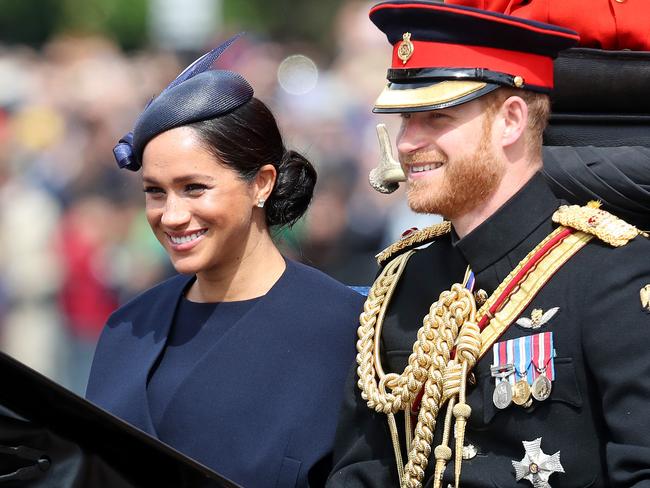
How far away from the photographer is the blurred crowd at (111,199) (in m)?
7.70

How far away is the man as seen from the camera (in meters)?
3.30

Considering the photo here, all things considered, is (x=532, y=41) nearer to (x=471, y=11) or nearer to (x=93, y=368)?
(x=471, y=11)

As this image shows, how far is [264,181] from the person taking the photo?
4.20 metres

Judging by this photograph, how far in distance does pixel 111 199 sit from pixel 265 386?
15.7 feet

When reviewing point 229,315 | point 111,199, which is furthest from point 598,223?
point 111,199

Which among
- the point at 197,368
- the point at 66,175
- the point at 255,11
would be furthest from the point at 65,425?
the point at 255,11

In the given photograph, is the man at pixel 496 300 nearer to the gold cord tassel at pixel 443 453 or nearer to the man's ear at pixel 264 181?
the gold cord tassel at pixel 443 453

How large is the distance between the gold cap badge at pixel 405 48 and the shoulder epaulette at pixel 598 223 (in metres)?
0.54

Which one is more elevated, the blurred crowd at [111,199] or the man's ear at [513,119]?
the man's ear at [513,119]

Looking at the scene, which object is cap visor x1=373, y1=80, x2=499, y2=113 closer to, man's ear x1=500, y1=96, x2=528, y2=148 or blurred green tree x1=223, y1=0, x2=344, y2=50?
man's ear x1=500, y1=96, x2=528, y2=148

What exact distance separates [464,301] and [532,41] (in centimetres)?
66

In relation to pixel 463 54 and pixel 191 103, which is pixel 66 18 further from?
pixel 463 54

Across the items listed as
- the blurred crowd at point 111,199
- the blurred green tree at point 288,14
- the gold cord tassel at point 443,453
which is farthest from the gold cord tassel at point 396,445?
the blurred green tree at point 288,14

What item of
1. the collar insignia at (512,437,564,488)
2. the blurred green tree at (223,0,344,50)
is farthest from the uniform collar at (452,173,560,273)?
the blurred green tree at (223,0,344,50)
